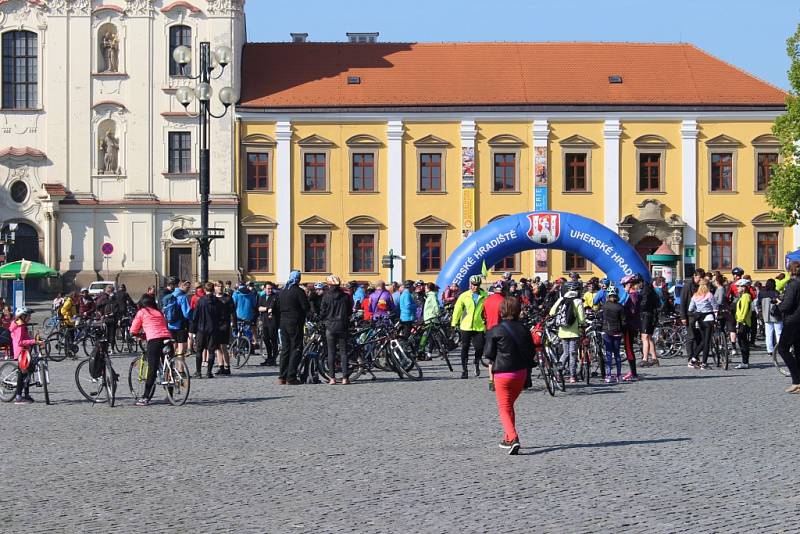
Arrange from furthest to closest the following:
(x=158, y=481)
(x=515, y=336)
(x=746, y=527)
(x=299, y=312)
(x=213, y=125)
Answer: (x=213, y=125) → (x=299, y=312) → (x=515, y=336) → (x=158, y=481) → (x=746, y=527)

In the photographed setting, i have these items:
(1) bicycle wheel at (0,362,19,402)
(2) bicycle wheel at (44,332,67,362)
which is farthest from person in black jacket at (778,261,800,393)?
(2) bicycle wheel at (44,332,67,362)

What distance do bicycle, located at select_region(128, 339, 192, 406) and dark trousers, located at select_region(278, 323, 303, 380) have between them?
3456 millimetres

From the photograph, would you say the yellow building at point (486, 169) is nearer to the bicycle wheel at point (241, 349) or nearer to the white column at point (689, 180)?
the white column at point (689, 180)

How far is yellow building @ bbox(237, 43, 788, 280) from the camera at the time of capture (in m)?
60.2

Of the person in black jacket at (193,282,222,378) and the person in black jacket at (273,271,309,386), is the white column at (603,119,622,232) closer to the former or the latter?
the person in black jacket at (193,282,222,378)

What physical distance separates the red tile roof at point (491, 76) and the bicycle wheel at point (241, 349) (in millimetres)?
32117

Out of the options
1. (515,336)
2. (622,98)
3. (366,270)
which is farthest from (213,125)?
(515,336)

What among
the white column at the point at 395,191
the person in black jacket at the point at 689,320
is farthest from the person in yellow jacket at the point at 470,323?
the white column at the point at 395,191

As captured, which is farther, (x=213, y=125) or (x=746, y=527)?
(x=213, y=125)

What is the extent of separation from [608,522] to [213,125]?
50.4m

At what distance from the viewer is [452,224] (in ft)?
199

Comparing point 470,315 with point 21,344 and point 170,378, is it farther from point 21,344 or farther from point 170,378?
point 21,344

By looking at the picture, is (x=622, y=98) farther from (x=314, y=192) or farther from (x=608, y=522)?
(x=608, y=522)

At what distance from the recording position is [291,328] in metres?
23.2
